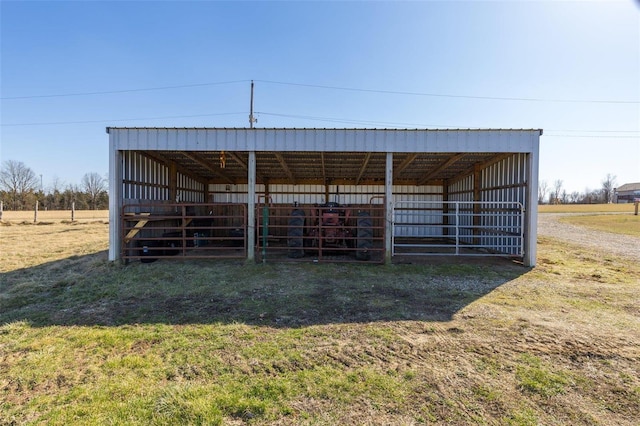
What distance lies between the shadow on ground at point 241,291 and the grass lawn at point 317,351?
0.04 m

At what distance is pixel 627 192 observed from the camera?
93562 millimetres

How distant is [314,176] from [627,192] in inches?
4659

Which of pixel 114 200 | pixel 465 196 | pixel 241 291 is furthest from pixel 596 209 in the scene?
pixel 114 200

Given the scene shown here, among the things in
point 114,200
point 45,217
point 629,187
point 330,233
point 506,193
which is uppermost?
point 629,187

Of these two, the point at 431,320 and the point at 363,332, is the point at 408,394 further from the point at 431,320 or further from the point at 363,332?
the point at 431,320

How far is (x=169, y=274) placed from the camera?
6945 millimetres

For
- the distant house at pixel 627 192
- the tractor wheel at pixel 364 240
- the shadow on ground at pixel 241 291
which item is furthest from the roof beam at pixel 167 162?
the distant house at pixel 627 192

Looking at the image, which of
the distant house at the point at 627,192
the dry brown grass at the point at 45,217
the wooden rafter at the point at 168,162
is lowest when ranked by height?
the dry brown grass at the point at 45,217

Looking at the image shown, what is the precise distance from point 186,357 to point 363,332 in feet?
6.43

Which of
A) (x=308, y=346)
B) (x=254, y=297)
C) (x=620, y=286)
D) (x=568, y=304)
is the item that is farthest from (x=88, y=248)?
(x=620, y=286)

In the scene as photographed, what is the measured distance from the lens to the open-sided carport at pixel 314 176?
7949 millimetres

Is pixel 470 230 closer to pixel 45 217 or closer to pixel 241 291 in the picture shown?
pixel 241 291

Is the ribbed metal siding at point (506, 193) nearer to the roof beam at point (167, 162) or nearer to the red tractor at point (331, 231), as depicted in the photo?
the red tractor at point (331, 231)

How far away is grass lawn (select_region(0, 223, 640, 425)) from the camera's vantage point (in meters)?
2.45
